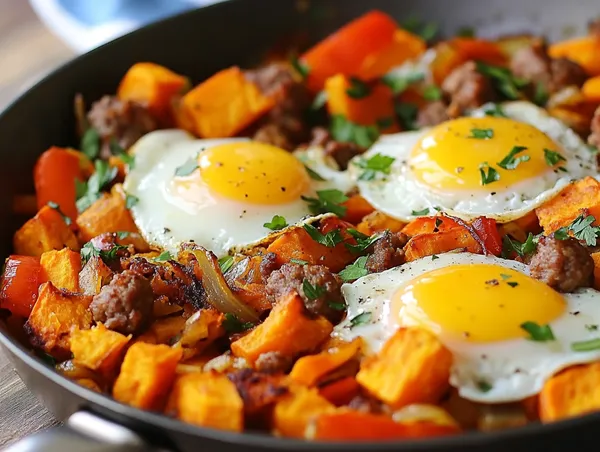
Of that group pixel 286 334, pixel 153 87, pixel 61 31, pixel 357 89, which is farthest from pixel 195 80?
pixel 286 334

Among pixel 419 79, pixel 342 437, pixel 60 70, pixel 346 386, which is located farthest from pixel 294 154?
pixel 342 437

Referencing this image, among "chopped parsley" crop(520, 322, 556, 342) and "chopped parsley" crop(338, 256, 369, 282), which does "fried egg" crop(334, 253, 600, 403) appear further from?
"chopped parsley" crop(338, 256, 369, 282)

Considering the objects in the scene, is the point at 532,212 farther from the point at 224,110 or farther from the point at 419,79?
the point at 224,110

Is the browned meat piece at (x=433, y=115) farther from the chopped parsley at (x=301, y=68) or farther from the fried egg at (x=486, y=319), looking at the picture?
the fried egg at (x=486, y=319)

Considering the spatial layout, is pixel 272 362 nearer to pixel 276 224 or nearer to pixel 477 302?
pixel 477 302

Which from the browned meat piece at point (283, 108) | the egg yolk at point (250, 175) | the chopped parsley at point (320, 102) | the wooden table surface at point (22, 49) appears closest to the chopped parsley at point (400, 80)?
the chopped parsley at point (320, 102)

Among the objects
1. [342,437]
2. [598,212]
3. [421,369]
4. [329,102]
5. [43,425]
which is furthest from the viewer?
[329,102]
